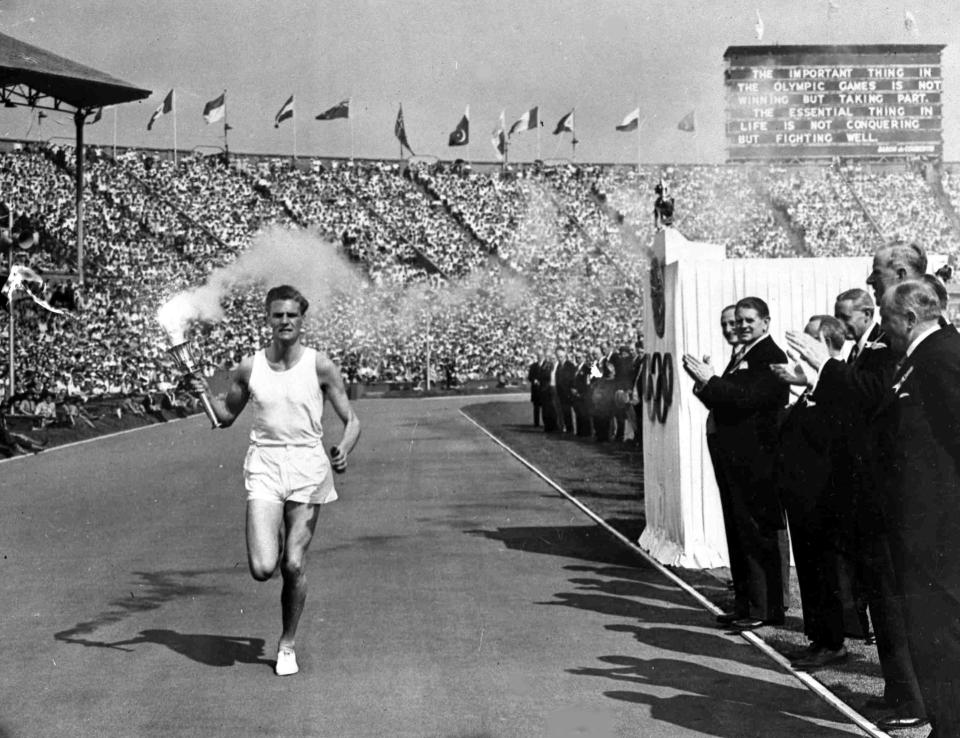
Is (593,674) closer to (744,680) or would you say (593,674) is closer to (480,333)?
(744,680)

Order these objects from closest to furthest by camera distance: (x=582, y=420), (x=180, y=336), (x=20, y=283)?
(x=180, y=336)
(x=20, y=283)
(x=582, y=420)

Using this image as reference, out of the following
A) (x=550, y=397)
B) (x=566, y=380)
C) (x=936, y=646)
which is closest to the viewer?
(x=936, y=646)

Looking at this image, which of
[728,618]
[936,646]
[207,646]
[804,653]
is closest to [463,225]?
[728,618]

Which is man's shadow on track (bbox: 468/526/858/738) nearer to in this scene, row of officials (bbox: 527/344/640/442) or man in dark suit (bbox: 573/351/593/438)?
row of officials (bbox: 527/344/640/442)

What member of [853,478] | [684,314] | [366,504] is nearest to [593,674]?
[853,478]

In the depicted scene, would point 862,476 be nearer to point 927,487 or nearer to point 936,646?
point 927,487

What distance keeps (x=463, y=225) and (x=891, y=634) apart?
180ft

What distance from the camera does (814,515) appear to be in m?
6.84

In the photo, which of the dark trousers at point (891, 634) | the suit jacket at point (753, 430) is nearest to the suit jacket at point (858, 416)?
the dark trousers at point (891, 634)

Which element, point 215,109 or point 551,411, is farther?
point 215,109

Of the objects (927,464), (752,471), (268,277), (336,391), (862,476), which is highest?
(268,277)

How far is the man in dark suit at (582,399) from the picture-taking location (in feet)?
87.0

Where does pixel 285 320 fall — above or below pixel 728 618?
above

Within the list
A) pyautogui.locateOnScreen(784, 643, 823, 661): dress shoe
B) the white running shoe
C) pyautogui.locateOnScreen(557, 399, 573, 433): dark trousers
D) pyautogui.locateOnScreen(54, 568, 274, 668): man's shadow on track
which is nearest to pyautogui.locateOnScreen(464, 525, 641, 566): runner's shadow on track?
pyautogui.locateOnScreen(54, 568, 274, 668): man's shadow on track
